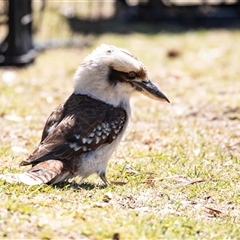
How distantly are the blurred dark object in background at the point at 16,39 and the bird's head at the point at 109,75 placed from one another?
6.39 m

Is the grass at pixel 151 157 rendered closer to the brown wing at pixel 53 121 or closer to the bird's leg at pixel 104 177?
the bird's leg at pixel 104 177

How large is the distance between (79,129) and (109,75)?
665 mm

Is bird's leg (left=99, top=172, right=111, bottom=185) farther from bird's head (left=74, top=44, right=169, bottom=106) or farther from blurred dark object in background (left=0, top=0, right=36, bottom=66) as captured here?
blurred dark object in background (left=0, top=0, right=36, bottom=66)

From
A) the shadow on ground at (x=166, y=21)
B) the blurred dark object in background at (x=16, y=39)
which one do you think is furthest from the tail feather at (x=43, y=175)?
the shadow on ground at (x=166, y=21)

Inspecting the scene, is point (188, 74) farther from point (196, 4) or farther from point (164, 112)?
point (196, 4)

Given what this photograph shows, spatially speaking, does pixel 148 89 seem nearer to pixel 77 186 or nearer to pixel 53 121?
pixel 53 121

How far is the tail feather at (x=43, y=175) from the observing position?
5734 mm

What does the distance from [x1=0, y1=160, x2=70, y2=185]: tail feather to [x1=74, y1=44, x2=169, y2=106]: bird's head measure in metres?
0.91

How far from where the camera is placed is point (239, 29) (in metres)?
16.6

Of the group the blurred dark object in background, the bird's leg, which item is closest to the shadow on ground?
the blurred dark object in background

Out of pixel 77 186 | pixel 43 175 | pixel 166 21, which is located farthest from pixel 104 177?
pixel 166 21

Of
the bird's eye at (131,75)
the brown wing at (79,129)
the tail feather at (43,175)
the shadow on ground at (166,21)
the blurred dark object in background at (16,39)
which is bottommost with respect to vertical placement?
the shadow on ground at (166,21)

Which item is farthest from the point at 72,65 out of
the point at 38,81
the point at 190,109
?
the point at 190,109

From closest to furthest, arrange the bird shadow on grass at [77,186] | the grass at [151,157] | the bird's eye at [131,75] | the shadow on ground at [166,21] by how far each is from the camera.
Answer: the grass at [151,157], the bird shadow on grass at [77,186], the bird's eye at [131,75], the shadow on ground at [166,21]
